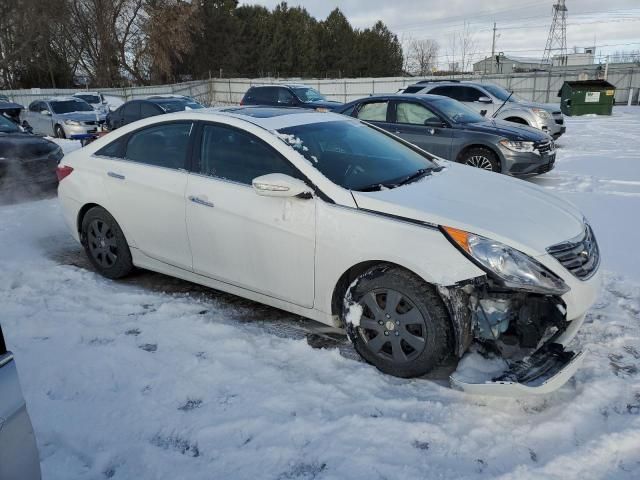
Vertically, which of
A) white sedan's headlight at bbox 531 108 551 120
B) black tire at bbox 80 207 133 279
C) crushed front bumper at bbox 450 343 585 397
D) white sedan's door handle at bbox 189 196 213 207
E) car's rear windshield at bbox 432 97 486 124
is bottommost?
crushed front bumper at bbox 450 343 585 397

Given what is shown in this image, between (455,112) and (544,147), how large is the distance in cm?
161

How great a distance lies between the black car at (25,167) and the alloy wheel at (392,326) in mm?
6941

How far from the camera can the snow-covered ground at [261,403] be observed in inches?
99.5

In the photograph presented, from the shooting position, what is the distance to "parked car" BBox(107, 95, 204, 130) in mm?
15297

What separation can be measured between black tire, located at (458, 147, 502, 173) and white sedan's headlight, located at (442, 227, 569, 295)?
607cm

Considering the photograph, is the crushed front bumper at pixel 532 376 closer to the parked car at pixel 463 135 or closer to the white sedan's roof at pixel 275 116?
the white sedan's roof at pixel 275 116

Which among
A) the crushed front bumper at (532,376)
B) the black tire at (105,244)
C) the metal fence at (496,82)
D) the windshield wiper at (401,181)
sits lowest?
the crushed front bumper at (532,376)

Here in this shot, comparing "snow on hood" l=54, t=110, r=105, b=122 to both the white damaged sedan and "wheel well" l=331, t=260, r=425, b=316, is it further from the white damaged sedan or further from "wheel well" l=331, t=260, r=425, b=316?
"wheel well" l=331, t=260, r=425, b=316

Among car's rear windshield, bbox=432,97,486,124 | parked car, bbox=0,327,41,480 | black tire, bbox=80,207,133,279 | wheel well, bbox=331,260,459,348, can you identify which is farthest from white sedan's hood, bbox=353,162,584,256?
car's rear windshield, bbox=432,97,486,124

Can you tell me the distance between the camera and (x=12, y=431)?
165cm

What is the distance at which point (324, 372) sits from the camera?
3.29 metres

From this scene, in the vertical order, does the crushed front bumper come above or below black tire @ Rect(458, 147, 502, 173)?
below

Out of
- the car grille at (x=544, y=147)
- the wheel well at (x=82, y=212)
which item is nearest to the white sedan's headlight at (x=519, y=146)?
the car grille at (x=544, y=147)

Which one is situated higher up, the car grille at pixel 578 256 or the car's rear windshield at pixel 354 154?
the car's rear windshield at pixel 354 154
